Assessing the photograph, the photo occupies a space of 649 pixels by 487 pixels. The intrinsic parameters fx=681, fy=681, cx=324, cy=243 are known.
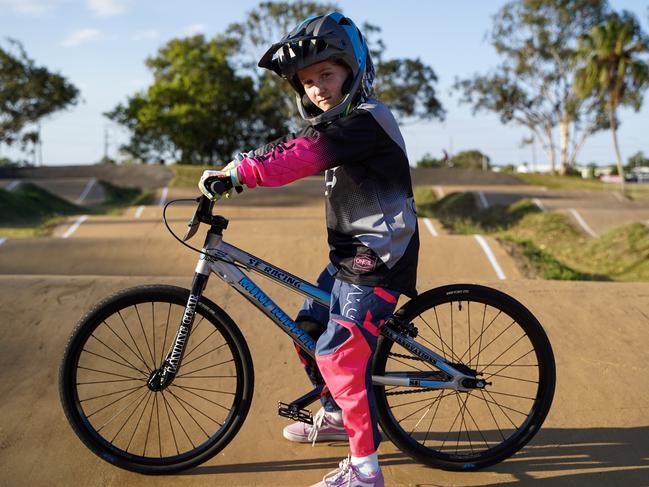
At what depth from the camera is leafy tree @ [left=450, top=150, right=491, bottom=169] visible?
7706 centimetres

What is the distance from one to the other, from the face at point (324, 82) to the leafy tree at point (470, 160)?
7425 cm

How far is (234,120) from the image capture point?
1895 inches

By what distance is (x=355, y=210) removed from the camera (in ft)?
9.72

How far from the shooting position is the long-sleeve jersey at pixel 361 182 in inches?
110

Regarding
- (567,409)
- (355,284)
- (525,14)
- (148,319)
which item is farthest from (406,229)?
(525,14)

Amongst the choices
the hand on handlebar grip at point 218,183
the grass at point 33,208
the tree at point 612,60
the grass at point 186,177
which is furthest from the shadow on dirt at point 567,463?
the tree at point 612,60

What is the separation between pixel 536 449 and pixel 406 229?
4.77ft

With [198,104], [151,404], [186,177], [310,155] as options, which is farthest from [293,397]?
[198,104]

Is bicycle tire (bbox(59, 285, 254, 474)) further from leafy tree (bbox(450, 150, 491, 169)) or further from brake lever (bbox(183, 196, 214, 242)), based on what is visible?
leafy tree (bbox(450, 150, 491, 169))

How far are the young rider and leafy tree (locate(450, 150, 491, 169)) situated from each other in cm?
7424

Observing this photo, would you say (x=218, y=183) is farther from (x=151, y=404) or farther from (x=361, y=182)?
(x=151, y=404)

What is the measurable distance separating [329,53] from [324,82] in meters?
0.15

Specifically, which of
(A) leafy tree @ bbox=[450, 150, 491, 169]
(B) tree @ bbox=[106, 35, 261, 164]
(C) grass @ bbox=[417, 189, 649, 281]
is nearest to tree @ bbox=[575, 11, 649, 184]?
(C) grass @ bbox=[417, 189, 649, 281]

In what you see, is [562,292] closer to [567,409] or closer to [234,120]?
[567,409]
